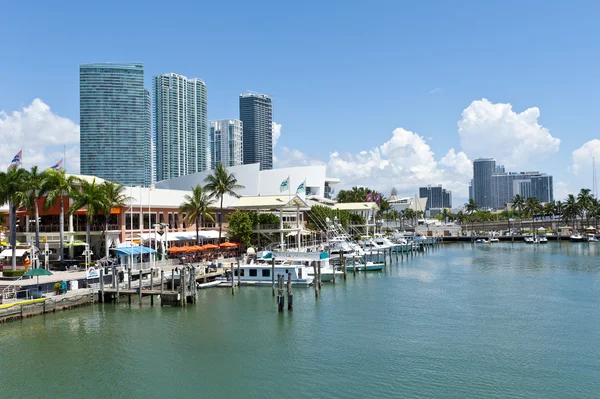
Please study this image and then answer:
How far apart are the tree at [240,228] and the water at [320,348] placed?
81.7 feet

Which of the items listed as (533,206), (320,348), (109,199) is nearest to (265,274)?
(109,199)

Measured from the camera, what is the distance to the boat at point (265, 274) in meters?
61.6

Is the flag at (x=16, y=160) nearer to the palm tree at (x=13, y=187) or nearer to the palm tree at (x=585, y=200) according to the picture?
the palm tree at (x=13, y=187)

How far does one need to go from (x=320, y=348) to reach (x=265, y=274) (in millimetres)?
27285

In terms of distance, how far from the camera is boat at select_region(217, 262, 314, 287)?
61.6 metres

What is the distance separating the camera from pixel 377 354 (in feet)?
113

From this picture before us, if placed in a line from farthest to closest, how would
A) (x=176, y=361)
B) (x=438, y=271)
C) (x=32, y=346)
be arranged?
(x=438, y=271) → (x=32, y=346) → (x=176, y=361)

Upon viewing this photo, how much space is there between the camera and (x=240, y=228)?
82.0 meters

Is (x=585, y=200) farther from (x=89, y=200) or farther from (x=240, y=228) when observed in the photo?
(x=89, y=200)

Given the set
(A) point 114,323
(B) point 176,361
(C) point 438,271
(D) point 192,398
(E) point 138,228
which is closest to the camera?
(D) point 192,398

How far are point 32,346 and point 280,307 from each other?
19059 mm

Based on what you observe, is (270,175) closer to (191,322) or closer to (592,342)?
(191,322)

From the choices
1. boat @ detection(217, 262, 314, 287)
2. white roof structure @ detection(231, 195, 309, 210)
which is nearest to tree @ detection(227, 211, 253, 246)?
white roof structure @ detection(231, 195, 309, 210)

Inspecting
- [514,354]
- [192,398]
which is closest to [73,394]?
[192,398]
